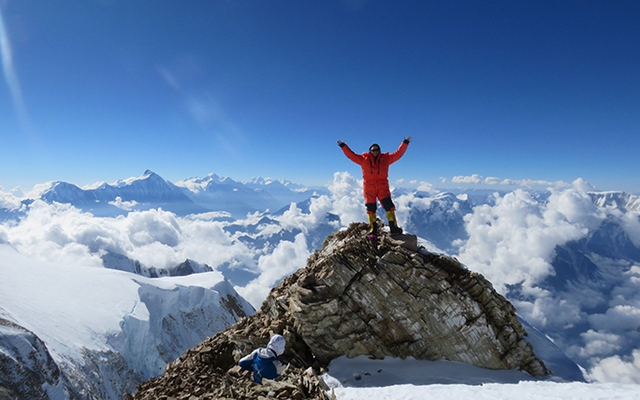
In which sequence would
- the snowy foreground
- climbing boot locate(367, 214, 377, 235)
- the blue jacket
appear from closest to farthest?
the snowy foreground → the blue jacket → climbing boot locate(367, 214, 377, 235)

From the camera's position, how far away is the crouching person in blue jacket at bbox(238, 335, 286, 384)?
Result: 10.9 meters

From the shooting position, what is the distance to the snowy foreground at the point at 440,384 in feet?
32.5

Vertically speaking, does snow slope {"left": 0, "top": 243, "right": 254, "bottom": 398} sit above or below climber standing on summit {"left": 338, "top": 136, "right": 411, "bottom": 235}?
below

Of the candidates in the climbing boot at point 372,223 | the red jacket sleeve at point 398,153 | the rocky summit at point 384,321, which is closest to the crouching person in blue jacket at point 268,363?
the rocky summit at point 384,321

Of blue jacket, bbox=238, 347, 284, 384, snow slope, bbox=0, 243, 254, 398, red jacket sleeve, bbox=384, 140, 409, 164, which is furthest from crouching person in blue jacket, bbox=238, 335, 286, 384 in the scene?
snow slope, bbox=0, 243, 254, 398

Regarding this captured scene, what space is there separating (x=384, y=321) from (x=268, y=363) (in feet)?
24.3

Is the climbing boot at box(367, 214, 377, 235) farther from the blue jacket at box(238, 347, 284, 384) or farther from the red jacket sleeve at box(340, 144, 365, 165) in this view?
the blue jacket at box(238, 347, 284, 384)

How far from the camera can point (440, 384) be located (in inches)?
467

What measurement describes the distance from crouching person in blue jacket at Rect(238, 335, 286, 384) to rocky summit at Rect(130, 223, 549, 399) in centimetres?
296

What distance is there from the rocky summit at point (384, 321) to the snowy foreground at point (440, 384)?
628mm

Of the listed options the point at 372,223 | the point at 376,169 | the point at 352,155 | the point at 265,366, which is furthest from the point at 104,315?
the point at 376,169

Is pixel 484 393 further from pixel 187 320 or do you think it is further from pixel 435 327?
pixel 187 320

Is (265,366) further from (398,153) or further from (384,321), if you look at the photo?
(398,153)

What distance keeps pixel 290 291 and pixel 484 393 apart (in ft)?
35.7
